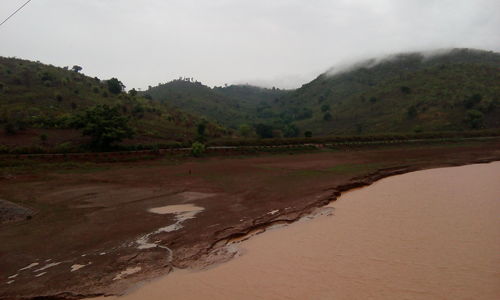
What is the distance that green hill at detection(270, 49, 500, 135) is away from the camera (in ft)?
192

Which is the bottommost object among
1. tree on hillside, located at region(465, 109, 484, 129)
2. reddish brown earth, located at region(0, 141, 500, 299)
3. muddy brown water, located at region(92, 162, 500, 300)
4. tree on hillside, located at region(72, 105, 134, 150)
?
muddy brown water, located at region(92, 162, 500, 300)

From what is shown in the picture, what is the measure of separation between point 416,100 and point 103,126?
60325mm

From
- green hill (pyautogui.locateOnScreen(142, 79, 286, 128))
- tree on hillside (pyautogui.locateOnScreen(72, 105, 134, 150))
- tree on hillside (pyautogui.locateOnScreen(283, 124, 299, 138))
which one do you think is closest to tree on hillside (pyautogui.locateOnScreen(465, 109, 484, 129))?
tree on hillside (pyautogui.locateOnScreen(283, 124, 299, 138))

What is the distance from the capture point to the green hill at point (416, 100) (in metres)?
58.6

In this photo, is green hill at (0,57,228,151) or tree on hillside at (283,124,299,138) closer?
green hill at (0,57,228,151)

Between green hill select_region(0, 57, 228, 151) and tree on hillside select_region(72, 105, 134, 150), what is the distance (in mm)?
3314

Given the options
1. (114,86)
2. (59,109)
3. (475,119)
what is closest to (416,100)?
(475,119)

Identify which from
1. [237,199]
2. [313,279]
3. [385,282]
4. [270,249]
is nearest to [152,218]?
[237,199]

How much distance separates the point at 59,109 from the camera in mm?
47469

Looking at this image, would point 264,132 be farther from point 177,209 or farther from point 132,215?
point 132,215

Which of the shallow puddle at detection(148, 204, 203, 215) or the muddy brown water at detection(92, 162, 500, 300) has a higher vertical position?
the shallow puddle at detection(148, 204, 203, 215)

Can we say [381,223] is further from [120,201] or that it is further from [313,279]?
[120,201]

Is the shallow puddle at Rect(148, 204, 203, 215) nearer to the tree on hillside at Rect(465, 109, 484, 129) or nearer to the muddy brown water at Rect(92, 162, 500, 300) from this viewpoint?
the muddy brown water at Rect(92, 162, 500, 300)

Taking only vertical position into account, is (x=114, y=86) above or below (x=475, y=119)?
above
